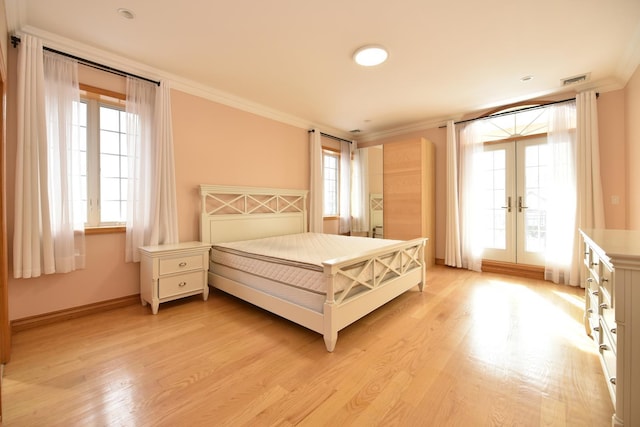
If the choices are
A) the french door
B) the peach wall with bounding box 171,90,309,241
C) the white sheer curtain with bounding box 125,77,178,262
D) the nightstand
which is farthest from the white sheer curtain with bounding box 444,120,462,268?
the white sheer curtain with bounding box 125,77,178,262

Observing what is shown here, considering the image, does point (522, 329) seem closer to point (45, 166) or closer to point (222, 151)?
point (222, 151)

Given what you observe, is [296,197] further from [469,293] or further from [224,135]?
[469,293]

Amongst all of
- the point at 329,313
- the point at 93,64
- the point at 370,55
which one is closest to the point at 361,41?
the point at 370,55

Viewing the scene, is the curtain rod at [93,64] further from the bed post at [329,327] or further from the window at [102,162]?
the bed post at [329,327]

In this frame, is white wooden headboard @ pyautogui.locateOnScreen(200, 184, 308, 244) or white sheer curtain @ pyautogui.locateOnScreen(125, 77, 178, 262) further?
white wooden headboard @ pyautogui.locateOnScreen(200, 184, 308, 244)

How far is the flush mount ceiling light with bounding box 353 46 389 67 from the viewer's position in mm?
2672

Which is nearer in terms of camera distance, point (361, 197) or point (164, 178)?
point (164, 178)

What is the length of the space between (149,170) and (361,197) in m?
4.03

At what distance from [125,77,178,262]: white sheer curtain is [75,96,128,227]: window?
0.12 meters

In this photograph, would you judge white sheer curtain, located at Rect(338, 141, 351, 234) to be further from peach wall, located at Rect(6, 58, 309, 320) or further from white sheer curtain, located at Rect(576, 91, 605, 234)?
white sheer curtain, located at Rect(576, 91, 605, 234)

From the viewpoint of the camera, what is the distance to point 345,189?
5.81 metres

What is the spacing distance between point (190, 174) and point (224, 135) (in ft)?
2.53

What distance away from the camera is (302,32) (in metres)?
2.45

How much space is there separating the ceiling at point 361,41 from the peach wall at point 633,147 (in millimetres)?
222
